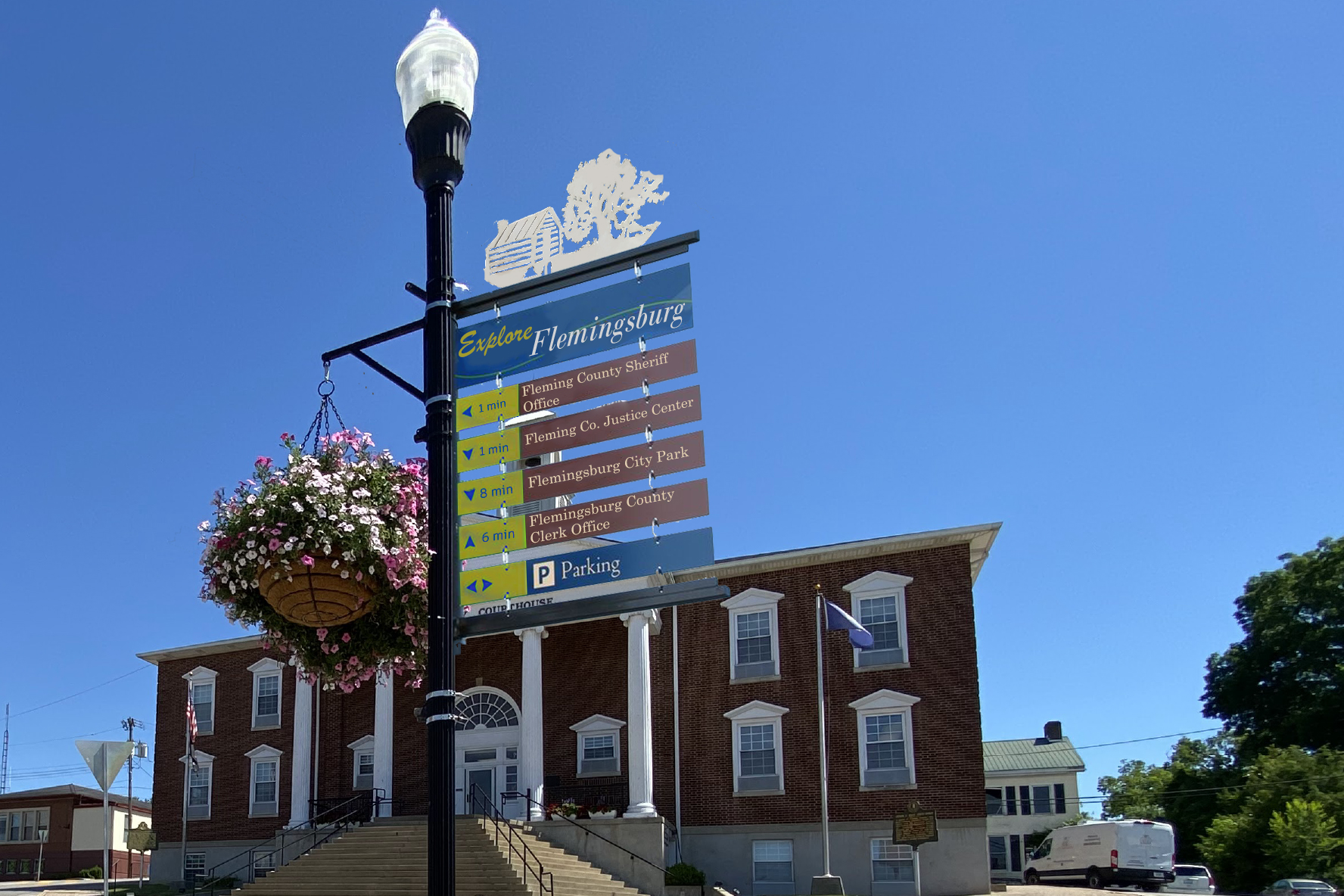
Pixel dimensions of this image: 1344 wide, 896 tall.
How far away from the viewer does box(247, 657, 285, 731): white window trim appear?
3856cm

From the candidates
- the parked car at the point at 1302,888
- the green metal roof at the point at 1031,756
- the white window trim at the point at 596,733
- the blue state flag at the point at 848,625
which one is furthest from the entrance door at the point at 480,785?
the green metal roof at the point at 1031,756

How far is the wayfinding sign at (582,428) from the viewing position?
7387 mm

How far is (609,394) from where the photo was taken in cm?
745

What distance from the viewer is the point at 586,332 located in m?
7.38

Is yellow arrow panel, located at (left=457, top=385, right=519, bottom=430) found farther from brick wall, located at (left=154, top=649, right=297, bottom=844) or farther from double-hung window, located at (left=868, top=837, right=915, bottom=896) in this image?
brick wall, located at (left=154, top=649, right=297, bottom=844)

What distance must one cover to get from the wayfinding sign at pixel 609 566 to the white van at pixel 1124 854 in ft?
114

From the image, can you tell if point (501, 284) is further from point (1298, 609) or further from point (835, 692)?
point (1298, 609)

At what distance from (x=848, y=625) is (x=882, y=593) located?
4438mm

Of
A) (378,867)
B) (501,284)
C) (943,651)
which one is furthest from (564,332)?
(943,651)

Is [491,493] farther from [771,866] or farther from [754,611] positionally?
[754,611]

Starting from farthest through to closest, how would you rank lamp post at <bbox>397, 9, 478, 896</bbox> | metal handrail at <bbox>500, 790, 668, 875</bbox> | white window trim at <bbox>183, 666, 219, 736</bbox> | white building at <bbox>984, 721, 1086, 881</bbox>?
white building at <bbox>984, 721, 1086, 881</bbox> < white window trim at <bbox>183, 666, 219, 736</bbox> < metal handrail at <bbox>500, 790, 668, 875</bbox> < lamp post at <bbox>397, 9, 478, 896</bbox>

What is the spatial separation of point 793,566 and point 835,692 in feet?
11.0

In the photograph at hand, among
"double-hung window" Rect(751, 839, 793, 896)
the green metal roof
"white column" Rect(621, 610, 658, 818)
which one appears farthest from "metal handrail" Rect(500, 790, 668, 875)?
the green metal roof

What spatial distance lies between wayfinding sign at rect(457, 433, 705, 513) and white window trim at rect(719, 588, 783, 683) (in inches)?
976
